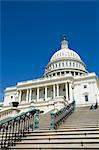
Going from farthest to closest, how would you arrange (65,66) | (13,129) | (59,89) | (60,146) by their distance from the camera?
(65,66) → (59,89) → (13,129) → (60,146)

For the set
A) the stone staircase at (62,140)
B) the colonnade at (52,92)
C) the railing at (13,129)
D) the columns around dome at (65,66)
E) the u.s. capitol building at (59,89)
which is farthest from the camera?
the columns around dome at (65,66)

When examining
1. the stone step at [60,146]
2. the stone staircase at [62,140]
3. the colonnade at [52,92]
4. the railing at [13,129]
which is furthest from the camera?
the colonnade at [52,92]

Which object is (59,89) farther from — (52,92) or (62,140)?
(62,140)

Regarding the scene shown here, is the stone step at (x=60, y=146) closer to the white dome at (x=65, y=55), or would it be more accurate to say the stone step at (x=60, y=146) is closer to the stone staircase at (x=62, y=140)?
the stone staircase at (x=62, y=140)

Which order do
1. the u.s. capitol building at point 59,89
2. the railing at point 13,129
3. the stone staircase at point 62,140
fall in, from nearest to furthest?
the stone staircase at point 62,140 < the railing at point 13,129 < the u.s. capitol building at point 59,89

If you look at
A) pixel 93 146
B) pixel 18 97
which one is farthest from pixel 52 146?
pixel 18 97

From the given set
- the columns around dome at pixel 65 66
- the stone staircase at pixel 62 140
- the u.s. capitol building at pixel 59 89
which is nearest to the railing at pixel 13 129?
the stone staircase at pixel 62 140

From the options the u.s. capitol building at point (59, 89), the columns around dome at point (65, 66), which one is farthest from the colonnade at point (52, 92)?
the columns around dome at point (65, 66)

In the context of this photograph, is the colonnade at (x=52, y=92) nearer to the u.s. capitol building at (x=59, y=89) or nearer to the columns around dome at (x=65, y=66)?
the u.s. capitol building at (x=59, y=89)

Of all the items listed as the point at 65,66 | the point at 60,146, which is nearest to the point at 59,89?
the point at 65,66

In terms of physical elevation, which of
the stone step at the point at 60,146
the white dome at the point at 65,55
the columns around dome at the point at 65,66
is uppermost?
the white dome at the point at 65,55

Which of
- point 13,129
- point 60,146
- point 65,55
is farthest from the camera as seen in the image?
point 65,55

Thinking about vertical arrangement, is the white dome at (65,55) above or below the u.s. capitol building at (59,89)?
above

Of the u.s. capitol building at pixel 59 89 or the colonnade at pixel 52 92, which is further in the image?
the colonnade at pixel 52 92
